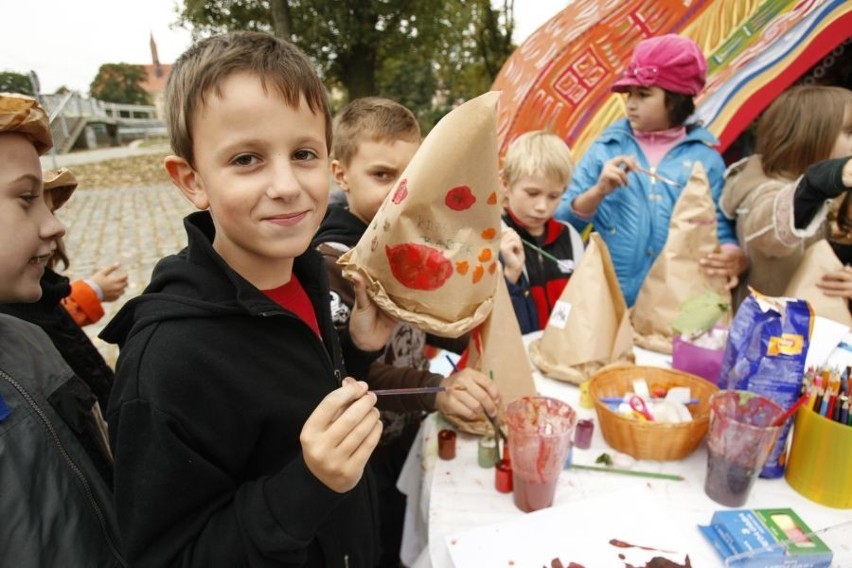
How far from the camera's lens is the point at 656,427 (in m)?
1.23

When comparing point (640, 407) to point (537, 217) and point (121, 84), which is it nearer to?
point (537, 217)

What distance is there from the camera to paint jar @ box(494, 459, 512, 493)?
1199 mm

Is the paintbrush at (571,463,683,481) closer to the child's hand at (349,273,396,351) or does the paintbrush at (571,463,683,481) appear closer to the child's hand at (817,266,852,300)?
the child's hand at (349,273,396,351)

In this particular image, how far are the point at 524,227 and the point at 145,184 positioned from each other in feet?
39.1

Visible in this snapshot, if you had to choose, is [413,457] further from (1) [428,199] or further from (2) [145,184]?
(2) [145,184]

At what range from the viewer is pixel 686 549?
1023mm

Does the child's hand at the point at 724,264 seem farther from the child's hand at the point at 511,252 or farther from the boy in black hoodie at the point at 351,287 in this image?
the boy in black hoodie at the point at 351,287

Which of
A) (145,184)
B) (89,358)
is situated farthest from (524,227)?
(145,184)

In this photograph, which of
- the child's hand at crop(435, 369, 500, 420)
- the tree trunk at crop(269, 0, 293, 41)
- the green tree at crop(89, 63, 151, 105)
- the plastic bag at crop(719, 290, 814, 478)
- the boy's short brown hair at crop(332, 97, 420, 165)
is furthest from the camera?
the green tree at crop(89, 63, 151, 105)

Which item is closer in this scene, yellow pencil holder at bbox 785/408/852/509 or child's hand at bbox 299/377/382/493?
child's hand at bbox 299/377/382/493

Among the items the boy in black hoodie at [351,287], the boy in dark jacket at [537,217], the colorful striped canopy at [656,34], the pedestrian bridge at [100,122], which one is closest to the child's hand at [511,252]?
the boy in dark jacket at [537,217]

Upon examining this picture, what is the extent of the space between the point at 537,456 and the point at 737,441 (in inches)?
17.5

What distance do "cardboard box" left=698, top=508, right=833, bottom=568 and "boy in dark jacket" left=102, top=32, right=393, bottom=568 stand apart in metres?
0.75

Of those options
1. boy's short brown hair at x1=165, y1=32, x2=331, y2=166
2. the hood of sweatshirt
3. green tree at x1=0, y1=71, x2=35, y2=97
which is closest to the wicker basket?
the hood of sweatshirt
